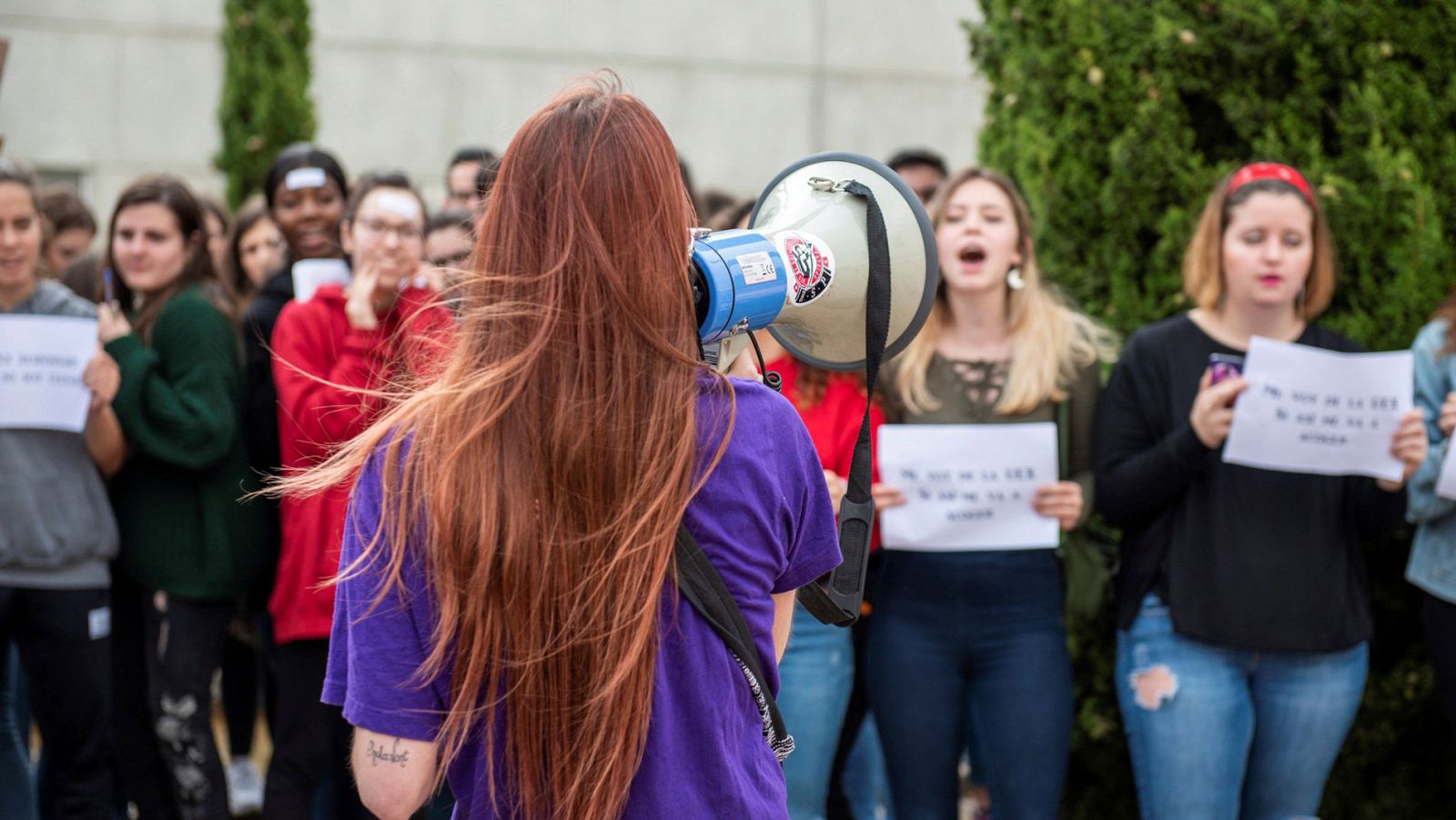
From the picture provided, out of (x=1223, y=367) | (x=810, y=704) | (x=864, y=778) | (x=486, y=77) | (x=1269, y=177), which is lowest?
(x=864, y=778)

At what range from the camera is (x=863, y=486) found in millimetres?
2168

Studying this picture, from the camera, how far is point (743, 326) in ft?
6.60

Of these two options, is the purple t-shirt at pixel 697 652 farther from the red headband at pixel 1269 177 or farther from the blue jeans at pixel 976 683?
the red headband at pixel 1269 177

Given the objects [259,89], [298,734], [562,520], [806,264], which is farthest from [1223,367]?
[259,89]

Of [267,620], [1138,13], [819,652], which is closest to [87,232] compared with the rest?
[267,620]

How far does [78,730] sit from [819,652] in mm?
2040

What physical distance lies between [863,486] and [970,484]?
5.59 feet

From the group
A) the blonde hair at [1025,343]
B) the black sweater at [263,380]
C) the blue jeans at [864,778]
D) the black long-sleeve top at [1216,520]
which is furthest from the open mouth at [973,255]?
the black sweater at [263,380]

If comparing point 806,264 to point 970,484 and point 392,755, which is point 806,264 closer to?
point 392,755

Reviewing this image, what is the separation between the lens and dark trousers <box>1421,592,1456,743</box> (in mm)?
3756

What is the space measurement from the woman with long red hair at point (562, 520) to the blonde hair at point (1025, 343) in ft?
7.00

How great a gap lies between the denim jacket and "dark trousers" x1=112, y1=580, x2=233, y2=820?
335 centimetres

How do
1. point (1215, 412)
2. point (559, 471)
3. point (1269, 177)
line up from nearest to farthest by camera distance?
point (559, 471)
point (1215, 412)
point (1269, 177)

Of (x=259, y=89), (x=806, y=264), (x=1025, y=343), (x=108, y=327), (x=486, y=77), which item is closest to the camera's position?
(x=806, y=264)
